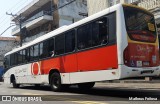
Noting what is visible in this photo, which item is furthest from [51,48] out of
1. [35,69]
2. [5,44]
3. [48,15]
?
[5,44]

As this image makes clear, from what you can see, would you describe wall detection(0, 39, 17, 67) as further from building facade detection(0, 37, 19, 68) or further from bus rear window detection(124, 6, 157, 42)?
bus rear window detection(124, 6, 157, 42)

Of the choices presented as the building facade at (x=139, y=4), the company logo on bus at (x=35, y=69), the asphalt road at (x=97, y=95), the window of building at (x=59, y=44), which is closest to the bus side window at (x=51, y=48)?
the window of building at (x=59, y=44)

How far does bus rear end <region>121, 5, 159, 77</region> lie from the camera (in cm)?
1063

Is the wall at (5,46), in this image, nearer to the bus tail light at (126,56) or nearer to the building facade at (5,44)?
the building facade at (5,44)

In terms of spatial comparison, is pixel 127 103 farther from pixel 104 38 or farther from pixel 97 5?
pixel 97 5

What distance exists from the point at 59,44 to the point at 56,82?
73.0 inches

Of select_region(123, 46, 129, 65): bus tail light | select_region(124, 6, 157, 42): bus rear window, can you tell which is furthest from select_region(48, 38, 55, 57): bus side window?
select_region(123, 46, 129, 65): bus tail light

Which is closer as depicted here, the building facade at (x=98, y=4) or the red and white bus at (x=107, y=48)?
the red and white bus at (x=107, y=48)

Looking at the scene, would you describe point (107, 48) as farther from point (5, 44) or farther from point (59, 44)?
point (5, 44)

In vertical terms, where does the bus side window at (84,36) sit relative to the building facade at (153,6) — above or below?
below

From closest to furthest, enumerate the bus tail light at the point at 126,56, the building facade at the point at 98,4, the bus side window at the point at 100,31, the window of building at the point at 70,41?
the bus tail light at the point at 126,56, the bus side window at the point at 100,31, the window of building at the point at 70,41, the building facade at the point at 98,4

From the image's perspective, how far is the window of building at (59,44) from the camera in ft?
46.9

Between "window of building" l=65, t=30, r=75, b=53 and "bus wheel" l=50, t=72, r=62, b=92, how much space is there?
1.51 metres

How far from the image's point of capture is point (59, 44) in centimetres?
1461
